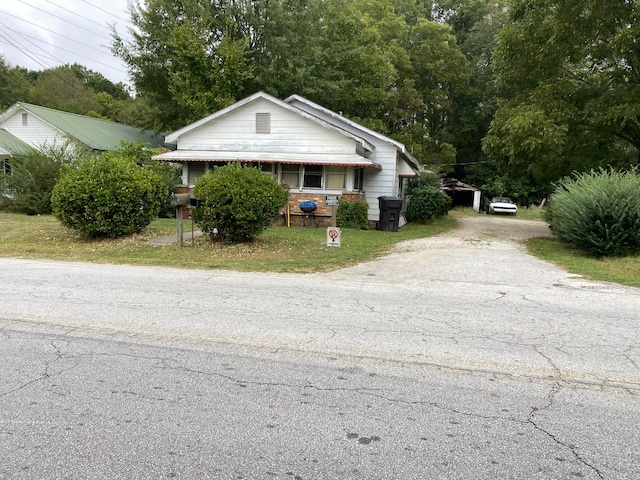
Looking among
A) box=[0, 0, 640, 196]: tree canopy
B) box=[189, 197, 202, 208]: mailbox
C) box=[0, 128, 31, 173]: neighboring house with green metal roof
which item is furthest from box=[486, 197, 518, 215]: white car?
box=[0, 128, 31, 173]: neighboring house with green metal roof

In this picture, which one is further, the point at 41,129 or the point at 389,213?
the point at 41,129

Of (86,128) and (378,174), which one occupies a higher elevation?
(86,128)

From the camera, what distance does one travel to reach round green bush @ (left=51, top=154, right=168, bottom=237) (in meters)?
11.7

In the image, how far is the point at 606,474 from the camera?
8.50ft

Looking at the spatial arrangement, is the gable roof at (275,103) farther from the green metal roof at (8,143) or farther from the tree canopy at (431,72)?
the green metal roof at (8,143)

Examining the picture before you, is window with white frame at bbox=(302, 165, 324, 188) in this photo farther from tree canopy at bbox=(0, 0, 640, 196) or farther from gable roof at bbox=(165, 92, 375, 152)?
tree canopy at bbox=(0, 0, 640, 196)

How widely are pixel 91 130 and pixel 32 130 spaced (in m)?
A: 3.44

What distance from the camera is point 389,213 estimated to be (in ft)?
59.5

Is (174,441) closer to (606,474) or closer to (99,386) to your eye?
(99,386)

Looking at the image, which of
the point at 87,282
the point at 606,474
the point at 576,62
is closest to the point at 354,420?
the point at 606,474

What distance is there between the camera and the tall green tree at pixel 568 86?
51.2 feet

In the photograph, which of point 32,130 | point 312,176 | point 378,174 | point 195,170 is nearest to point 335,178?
point 312,176

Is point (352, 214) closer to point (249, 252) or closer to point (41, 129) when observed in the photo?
point (249, 252)

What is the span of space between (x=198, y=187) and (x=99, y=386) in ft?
26.9
